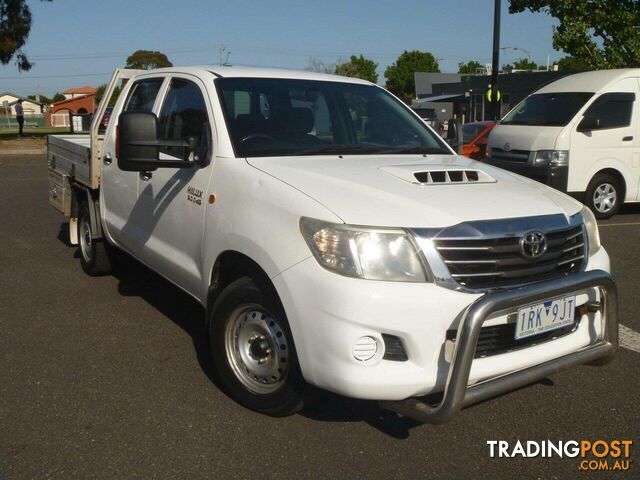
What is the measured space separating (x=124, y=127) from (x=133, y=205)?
1266 millimetres

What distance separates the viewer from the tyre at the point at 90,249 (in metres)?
6.48

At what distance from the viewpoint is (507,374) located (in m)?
3.16

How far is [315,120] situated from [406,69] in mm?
97454

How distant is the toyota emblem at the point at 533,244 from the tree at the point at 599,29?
55.6 ft

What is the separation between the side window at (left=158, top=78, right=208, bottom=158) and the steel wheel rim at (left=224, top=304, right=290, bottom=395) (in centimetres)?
119

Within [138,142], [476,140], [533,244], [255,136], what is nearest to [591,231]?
[533,244]

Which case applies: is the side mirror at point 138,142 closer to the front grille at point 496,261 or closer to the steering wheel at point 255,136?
the steering wheel at point 255,136

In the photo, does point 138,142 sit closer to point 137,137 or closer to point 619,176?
point 137,137

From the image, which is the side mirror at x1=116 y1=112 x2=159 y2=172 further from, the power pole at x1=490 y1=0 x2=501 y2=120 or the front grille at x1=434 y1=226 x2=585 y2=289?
the power pole at x1=490 y1=0 x2=501 y2=120

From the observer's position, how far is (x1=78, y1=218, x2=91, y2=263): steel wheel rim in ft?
21.7

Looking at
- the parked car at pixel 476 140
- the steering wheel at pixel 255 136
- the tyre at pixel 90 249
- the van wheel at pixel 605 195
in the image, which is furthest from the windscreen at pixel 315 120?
the parked car at pixel 476 140

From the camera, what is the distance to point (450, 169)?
3.80m

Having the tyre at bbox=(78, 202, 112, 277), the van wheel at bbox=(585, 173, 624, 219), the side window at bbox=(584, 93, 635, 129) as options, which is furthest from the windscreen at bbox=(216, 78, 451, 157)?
the side window at bbox=(584, 93, 635, 129)

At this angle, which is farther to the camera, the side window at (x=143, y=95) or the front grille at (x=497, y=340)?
the side window at (x=143, y=95)
